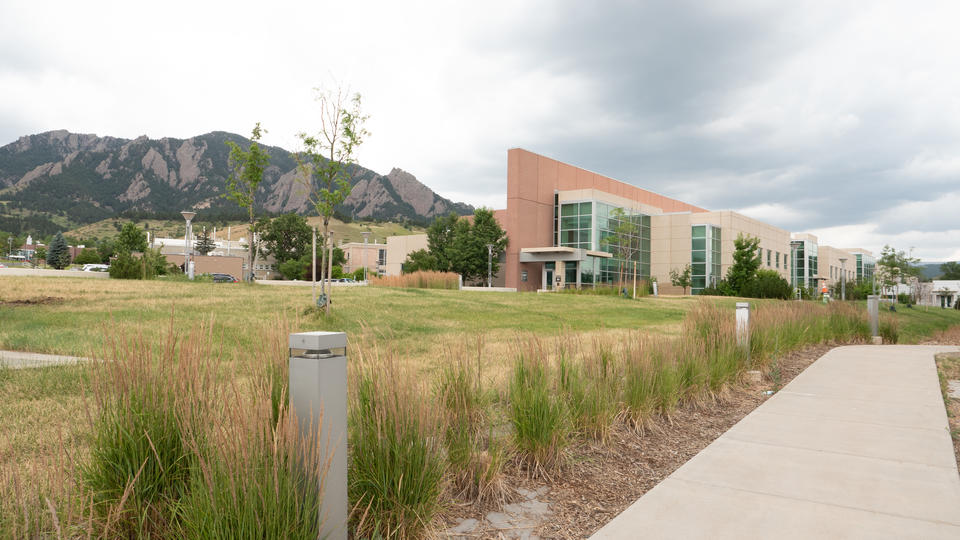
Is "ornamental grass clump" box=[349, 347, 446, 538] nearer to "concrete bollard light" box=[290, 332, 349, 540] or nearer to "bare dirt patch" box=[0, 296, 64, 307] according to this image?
"concrete bollard light" box=[290, 332, 349, 540]

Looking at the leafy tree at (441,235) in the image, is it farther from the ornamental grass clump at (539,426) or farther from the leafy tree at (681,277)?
the ornamental grass clump at (539,426)

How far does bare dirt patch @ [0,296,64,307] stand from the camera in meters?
11.2

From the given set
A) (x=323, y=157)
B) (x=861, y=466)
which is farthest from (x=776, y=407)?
(x=323, y=157)

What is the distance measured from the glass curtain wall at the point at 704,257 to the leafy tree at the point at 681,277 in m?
1.02

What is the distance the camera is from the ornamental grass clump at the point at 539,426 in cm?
345

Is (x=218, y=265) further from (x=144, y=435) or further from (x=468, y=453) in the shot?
(x=144, y=435)

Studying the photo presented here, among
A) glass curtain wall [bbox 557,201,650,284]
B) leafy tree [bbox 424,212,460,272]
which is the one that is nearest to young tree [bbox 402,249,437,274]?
leafy tree [bbox 424,212,460,272]

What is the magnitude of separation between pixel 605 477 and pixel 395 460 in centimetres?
154

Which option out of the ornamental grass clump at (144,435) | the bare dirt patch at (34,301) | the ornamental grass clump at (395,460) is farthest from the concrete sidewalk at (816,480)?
the bare dirt patch at (34,301)

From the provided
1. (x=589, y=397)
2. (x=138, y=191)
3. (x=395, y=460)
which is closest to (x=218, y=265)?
(x=589, y=397)

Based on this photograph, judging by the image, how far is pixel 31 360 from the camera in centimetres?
650

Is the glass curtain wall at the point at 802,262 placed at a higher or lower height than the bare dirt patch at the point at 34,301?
higher

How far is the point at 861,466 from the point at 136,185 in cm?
19941

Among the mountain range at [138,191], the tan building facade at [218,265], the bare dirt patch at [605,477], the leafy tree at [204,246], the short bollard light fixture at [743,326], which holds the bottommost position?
the bare dirt patch at [605,477]
